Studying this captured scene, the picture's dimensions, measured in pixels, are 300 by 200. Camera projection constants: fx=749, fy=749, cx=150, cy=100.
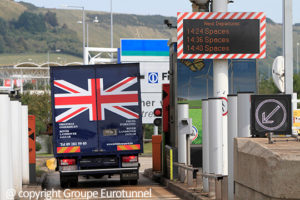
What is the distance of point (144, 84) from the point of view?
3994 centimetres

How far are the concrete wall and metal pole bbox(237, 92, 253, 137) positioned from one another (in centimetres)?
208

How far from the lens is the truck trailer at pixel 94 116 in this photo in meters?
20.2

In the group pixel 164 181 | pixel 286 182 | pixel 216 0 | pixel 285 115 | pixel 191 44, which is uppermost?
pixel 216 0

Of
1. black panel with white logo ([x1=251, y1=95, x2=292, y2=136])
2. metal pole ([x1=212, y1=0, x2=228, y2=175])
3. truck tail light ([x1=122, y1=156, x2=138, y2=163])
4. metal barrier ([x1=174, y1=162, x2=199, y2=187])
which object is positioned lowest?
metal barrier ([x1=174, y1=162, x2=199, y2=187])

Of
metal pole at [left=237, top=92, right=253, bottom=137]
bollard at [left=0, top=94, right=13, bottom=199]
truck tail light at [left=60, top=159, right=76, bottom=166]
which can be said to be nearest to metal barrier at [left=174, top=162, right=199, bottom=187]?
truck tail light at [left=60, top=159, right=76, bottom=166]

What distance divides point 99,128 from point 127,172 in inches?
59.9

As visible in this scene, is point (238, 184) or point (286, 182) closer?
point (286, 182)

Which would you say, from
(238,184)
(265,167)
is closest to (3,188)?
(238,184)

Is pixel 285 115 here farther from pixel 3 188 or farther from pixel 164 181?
pixel 164 181

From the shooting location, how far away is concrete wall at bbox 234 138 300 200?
791 centimetres

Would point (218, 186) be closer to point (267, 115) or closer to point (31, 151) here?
point (267, 115)

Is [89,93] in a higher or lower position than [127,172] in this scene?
higher

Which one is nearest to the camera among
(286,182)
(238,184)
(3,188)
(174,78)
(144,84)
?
(286,182)

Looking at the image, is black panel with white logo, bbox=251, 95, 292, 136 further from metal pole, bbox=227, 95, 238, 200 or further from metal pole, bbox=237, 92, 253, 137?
metal pole, bbox=227, 95, 238, 200
